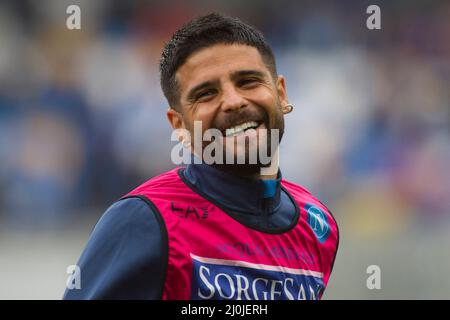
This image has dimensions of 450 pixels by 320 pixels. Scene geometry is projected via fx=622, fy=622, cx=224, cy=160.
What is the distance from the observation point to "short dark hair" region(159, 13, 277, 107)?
183cm

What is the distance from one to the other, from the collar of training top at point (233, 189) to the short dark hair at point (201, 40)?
24 cm

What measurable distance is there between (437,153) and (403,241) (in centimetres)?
116

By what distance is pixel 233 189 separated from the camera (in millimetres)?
1801

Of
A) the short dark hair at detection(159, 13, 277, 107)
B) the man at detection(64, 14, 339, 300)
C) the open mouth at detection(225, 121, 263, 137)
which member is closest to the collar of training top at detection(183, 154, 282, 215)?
the man at detection(64, 14, 339, 300)

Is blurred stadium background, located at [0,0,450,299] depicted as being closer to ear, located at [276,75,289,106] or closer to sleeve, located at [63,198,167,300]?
ear, located at [276,75,289,106]

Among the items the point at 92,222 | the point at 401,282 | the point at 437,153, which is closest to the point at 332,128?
the point at 437,153

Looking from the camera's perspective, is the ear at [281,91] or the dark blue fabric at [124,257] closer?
the dark blue fabric at [124,257]

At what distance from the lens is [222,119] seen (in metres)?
1.73

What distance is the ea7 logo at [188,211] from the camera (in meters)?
1.71

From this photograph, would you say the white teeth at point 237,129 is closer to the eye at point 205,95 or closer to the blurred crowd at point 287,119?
the eye at point 205,95

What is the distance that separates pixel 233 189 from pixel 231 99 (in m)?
0.27

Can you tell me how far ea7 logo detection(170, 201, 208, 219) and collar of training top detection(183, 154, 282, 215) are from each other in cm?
6

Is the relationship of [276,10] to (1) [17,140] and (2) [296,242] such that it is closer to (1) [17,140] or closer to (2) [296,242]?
(1) [17,140]

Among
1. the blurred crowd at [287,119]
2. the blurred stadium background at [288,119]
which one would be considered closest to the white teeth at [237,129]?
the blurred stadium background at [288,119]
